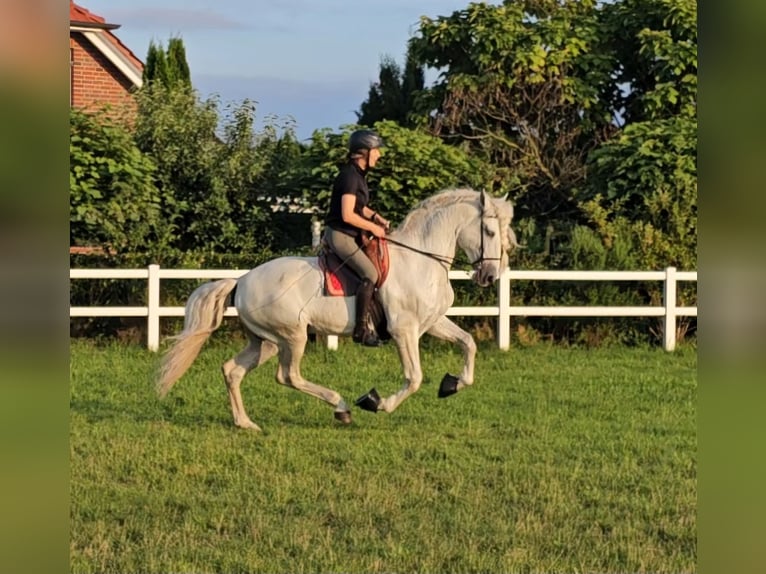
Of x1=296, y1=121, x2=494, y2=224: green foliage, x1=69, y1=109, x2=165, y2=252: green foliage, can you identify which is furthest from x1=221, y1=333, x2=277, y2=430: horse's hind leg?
x1=69, y1=109, x2=165, y2=252: green foliage

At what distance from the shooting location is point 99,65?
80.2 ft

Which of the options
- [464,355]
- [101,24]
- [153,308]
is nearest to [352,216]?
Result: [464,355]

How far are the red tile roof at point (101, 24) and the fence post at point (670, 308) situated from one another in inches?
578

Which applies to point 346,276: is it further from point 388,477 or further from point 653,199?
point 653,199

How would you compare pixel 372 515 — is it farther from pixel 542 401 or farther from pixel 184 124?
pixel 184 124

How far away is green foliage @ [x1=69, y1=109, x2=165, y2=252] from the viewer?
14.5 meters

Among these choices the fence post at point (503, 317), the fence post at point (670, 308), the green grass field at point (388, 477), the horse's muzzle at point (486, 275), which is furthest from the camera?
the fence post at point (670, 308)

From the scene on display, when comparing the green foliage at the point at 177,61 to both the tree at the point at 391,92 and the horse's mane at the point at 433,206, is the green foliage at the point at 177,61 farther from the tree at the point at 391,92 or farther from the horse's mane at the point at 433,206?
the horse's mane at the point at 433,206

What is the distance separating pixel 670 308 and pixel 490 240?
279 inches

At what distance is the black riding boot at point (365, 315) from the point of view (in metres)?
8.29

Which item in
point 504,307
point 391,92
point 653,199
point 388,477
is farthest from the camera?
point 391,92

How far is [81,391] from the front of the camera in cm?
1091

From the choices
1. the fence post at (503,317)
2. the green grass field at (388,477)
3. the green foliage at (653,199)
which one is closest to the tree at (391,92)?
the green foliage at (653,199)
